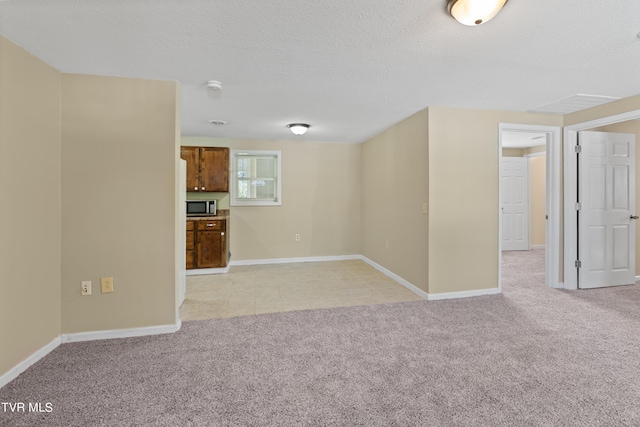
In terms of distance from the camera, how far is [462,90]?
2920 mm

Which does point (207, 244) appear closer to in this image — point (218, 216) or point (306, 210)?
point (218, 216)

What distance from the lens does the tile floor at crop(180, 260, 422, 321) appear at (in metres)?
3.28

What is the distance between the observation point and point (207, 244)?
184 inches

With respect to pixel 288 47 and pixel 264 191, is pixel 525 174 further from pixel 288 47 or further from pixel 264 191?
pixel 288 47

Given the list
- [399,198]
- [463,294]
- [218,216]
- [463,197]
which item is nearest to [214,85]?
[218,216]

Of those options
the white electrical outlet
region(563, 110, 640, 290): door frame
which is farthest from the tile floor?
region(563, 110, 640, 290): door frame

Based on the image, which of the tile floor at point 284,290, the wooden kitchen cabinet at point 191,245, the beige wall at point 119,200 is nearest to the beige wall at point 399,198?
the tile floor at point 284,290

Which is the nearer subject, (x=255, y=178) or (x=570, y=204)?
(x=570, y=204)

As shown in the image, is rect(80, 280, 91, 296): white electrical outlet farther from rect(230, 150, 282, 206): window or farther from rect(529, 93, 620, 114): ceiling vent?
rect(529, 93, 620, 114): ceiling vent

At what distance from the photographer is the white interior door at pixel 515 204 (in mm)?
6551

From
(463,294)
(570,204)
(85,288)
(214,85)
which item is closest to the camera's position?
(85,288)

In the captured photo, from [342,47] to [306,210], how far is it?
3.77 meters

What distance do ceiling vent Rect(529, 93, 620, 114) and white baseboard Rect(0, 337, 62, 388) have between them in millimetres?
5346

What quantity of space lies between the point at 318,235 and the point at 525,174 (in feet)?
16.2
